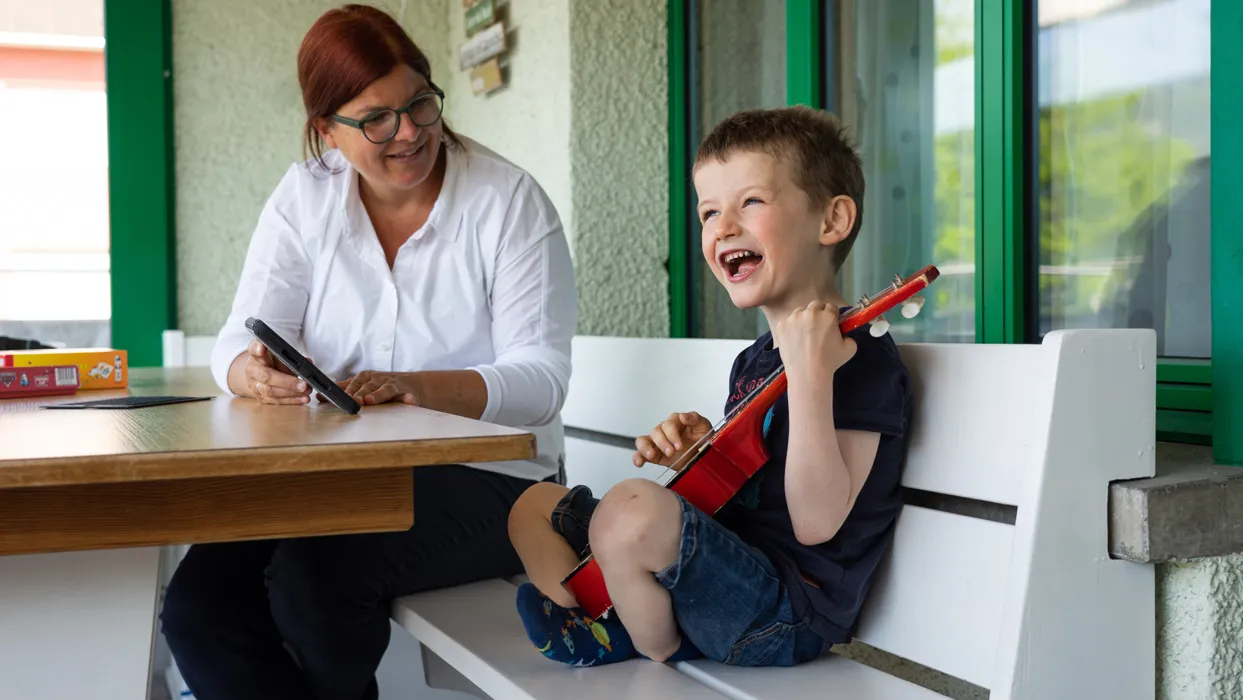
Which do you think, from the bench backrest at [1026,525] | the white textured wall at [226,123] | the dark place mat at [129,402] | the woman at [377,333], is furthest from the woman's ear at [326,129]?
the white textured wall at [226,123]

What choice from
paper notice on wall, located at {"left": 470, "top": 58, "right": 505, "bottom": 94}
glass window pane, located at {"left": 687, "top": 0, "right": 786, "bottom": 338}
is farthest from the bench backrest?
paper notice on wall, located at {"left": 470, "top": 58, "right": 505, "bottom": 94}

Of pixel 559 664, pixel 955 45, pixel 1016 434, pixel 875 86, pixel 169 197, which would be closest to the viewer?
pixel 1016 434

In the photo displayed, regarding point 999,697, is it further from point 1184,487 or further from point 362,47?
point 362,47

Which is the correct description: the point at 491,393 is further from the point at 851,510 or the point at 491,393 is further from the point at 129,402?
the point at 851,510

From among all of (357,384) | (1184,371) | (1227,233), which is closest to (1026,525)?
(1227,233)

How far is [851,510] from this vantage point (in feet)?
4.56

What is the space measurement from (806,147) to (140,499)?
3.01ft

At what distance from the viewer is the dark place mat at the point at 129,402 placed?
1.61m

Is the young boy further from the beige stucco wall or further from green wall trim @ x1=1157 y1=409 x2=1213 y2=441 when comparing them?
the beige stucco wall

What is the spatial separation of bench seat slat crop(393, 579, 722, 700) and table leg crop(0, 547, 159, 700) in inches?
15.9

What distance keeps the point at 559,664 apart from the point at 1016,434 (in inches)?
24.7

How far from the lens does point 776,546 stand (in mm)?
1400

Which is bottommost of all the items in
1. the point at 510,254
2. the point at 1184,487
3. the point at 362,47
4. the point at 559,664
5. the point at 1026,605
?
the point at 559,664

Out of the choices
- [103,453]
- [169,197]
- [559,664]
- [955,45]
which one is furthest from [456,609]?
[169,197]
